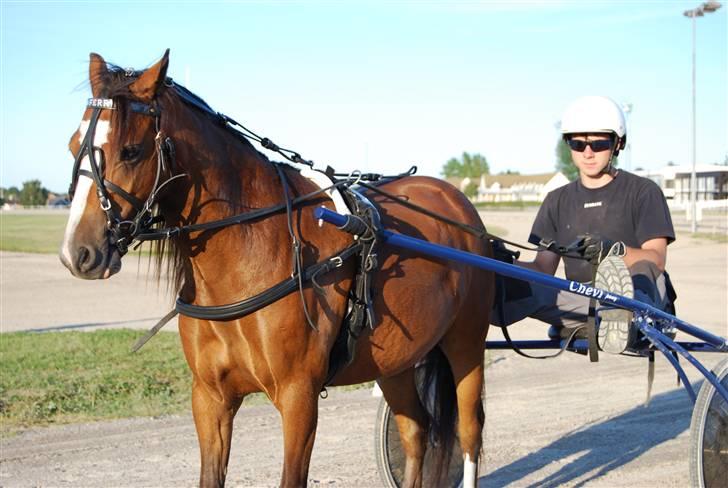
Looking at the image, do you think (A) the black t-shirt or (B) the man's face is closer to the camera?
(A) the black t-shirt

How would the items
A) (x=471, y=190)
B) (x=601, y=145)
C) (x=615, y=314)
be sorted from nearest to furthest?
1. (x=615, y=314)
2. (x=601, y=145)
3. (x=471, y=190)

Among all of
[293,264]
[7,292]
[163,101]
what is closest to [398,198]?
[293,264]

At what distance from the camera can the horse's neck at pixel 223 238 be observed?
3.18m

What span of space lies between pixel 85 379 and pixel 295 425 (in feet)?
15.4

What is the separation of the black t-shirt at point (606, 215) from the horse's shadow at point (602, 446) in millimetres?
1276

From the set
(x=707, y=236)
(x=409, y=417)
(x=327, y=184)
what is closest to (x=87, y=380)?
(x=409, y=417)

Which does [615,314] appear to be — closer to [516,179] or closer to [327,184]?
[327,184]

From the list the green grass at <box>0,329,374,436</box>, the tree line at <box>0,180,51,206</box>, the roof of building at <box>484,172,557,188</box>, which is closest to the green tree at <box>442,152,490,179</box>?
the roof of building at <box>484,172,557,188</box>

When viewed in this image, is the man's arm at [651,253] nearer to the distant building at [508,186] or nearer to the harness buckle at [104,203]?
the harness buckle at [104,203]

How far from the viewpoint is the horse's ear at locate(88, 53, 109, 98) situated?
2.94m

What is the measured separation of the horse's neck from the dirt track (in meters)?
1.92

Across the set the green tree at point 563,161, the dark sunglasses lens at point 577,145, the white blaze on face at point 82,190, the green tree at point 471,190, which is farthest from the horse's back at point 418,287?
the green tree at point 471,190

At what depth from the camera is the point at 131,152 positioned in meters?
2.90

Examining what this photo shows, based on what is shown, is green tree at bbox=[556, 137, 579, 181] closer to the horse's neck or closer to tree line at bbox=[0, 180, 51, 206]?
tree line at bbox=[0, 180, 51, 206]
